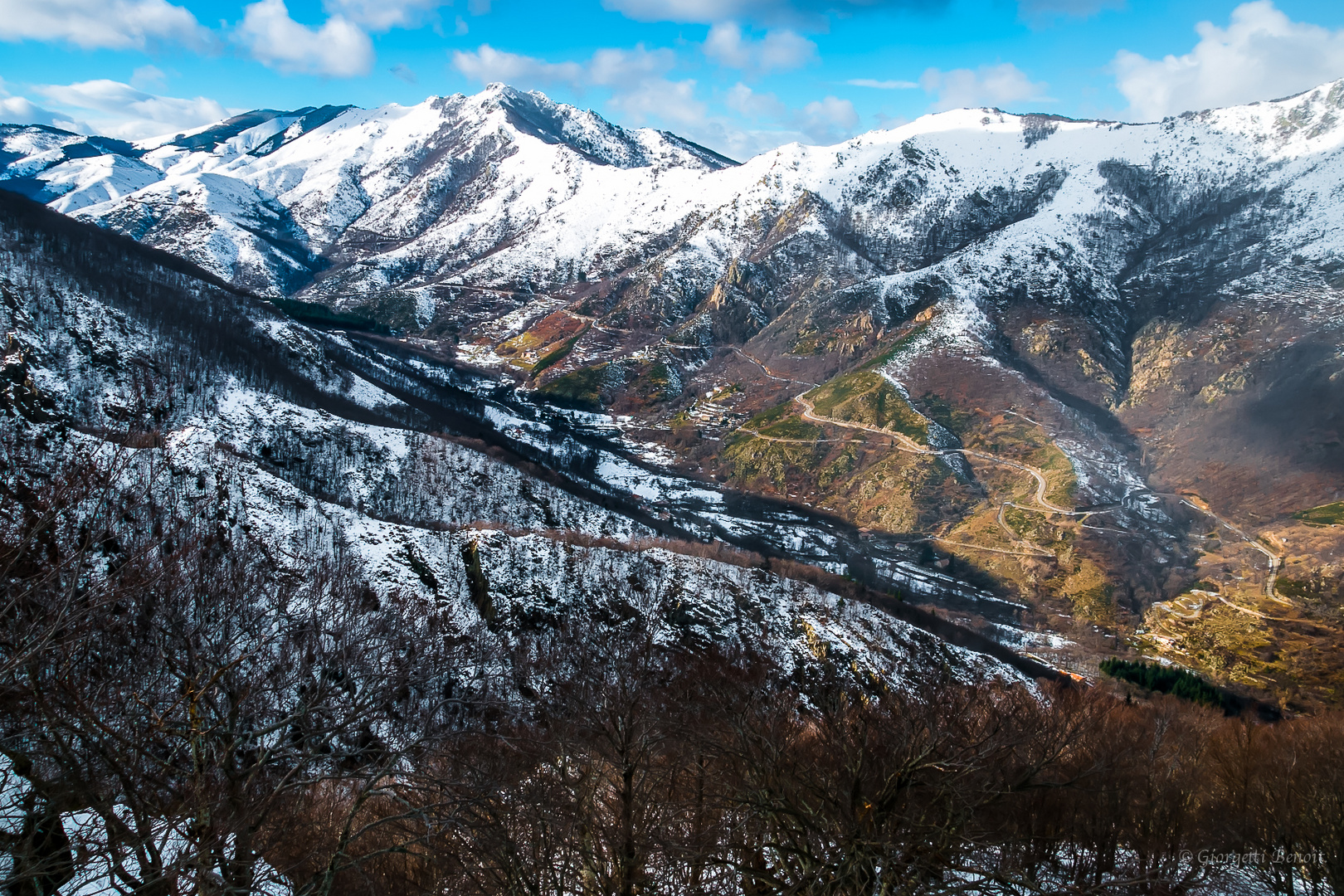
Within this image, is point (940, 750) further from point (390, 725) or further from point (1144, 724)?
point (390, 725)

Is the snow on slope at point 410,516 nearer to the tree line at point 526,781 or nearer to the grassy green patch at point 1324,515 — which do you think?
the tree line at point 526,781

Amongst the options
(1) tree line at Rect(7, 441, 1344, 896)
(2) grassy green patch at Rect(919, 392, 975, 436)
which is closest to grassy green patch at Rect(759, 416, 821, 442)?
(2) grassy green patch at Rect(919, 392, 975, 436)

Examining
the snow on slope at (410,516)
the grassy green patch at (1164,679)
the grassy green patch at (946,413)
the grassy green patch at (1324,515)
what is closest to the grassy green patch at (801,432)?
the grassy green patch at (946,413)

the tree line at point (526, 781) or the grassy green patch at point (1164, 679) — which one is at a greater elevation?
the tree line at point (526, 781)

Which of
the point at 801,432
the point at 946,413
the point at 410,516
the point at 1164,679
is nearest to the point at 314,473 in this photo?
the point at 410,516

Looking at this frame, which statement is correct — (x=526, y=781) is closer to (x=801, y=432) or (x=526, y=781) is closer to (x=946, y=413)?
(x=801, y=432)

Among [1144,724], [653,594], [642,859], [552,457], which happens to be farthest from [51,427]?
[552,457]
